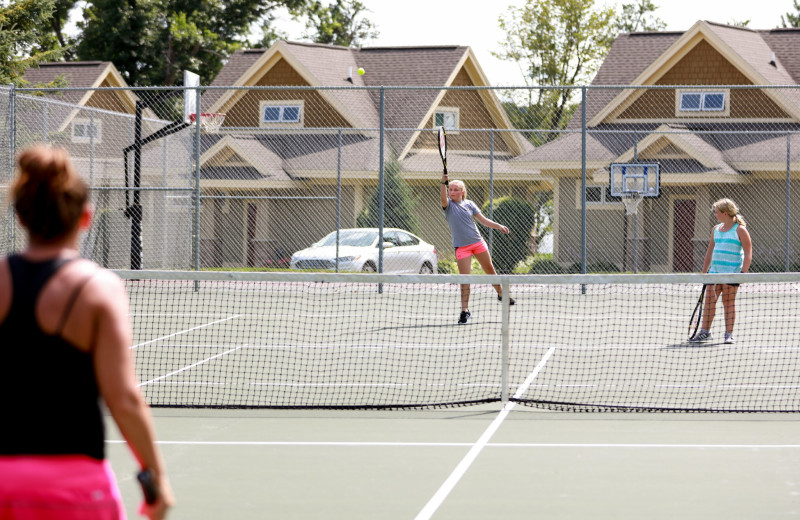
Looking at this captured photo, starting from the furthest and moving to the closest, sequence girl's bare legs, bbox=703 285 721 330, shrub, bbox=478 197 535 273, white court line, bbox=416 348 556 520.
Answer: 1. shrub, bbox=478 197 535 273
2. girl's bare legs, bbox=703 285 721 330
3. white court line, bbox=416 348 556 520

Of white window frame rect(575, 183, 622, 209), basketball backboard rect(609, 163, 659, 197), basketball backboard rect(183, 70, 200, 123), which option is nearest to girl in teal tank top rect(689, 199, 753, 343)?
basketball backboard rect(609, 163, 659, 197)

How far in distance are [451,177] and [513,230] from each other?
146 inches

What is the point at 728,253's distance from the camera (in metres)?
11.9

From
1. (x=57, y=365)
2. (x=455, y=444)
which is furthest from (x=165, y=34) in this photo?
(x=57, y=365)

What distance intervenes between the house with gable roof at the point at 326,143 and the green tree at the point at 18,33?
4.86 metres

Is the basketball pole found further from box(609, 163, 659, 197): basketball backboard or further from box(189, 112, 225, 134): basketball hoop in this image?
box(609, 163, 659, 197): basketball backboard

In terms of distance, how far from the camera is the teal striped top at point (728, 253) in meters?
11.8

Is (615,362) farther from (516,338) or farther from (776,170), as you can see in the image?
(776,170)

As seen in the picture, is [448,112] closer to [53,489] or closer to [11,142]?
[11,142]

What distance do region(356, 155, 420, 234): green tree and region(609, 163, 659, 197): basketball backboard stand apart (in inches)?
226

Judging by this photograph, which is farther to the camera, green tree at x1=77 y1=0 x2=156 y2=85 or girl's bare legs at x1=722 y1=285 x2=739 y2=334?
green tree at x1=77 y1=0 x2=156 y2=85

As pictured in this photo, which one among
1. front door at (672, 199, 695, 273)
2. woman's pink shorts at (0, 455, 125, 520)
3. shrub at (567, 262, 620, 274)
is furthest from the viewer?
front door at (672, 199, 695, 273)

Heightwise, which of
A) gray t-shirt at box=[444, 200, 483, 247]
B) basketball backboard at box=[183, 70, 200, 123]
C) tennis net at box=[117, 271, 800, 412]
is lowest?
tennis net at box=[117, 271, 800, 412]

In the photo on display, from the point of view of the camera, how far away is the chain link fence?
1000 inches
